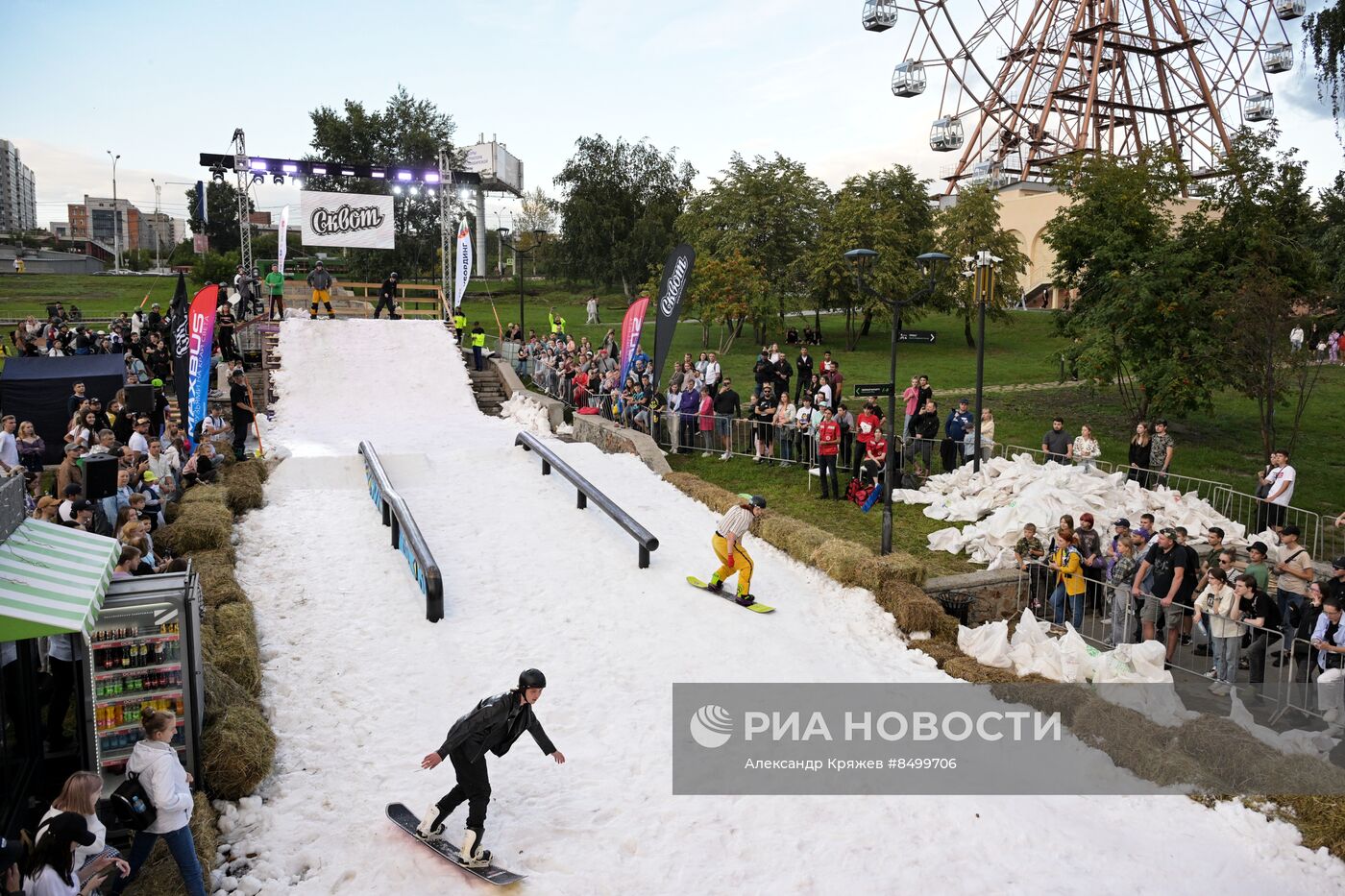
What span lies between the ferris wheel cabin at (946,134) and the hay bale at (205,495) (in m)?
47.2

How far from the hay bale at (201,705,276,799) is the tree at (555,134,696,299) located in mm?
46101

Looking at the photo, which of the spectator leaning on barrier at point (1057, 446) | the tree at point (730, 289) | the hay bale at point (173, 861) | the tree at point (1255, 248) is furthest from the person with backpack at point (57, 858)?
the tree at point (730, 289)

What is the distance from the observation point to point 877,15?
4388 centimetres

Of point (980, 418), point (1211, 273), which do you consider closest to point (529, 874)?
point (980, 418)

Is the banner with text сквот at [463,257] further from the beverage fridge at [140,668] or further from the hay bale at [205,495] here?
→ the beverage fridge at [140,668]

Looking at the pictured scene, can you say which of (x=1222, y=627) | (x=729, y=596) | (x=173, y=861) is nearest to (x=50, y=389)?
(x=729, y=596)

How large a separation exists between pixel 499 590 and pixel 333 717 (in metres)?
3.42

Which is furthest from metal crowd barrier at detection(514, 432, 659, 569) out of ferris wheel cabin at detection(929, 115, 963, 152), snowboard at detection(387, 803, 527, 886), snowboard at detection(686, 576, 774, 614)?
ferris wheel cabin at detection(929, 115, 963, 152)

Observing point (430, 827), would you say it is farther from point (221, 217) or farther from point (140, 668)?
point (221, 217)

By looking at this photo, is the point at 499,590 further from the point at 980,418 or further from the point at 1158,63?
the point at 1158,63

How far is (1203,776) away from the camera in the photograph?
341 inches

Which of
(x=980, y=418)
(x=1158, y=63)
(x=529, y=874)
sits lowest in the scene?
(x=529, y=874)

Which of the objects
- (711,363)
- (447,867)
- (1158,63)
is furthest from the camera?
(1158,63)

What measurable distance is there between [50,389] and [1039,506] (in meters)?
18.9
